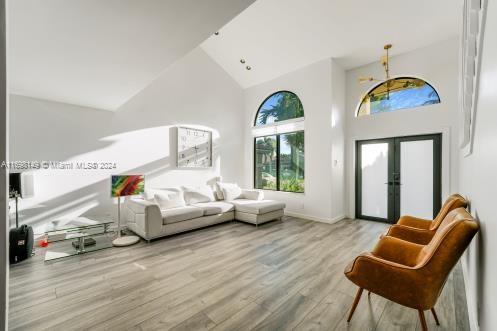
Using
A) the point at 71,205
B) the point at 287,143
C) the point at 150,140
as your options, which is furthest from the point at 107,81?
the point at 287,143

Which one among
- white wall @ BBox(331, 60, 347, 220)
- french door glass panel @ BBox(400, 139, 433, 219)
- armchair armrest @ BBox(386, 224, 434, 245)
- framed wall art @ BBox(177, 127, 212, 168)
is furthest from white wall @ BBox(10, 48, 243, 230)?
armchair armrest @ BBox(386, 224, 434, 245)

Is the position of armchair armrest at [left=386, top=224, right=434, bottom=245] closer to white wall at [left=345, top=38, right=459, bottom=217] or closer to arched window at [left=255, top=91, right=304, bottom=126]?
white wall at [left=345, top=38, right=459, bottom=217]

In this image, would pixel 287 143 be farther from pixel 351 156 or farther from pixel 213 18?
pixel 213 18

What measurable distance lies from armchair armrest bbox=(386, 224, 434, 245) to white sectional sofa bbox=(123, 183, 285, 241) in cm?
251

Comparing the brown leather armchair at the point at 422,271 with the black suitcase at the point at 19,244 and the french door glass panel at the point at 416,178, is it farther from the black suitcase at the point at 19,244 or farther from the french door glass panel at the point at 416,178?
the black suitcase at the point at 19,244

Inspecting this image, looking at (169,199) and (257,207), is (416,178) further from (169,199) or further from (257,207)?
(169,199)

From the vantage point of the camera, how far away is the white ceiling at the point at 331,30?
354 cm

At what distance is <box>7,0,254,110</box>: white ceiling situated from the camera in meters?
1.70

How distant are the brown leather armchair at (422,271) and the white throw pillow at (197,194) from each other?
3766 mm

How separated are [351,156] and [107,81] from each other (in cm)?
509

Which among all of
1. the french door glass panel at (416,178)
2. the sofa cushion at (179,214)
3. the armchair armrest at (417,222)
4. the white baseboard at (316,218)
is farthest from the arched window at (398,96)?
the sofa cushion at (179,214)

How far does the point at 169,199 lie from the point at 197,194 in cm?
80

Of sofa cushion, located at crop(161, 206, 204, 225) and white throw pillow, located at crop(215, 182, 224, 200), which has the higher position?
white throw pillow, located at crop(215, 182, 224, 200)

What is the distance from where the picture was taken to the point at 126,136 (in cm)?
439
